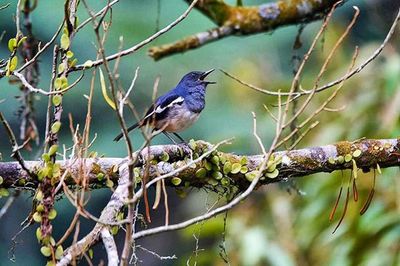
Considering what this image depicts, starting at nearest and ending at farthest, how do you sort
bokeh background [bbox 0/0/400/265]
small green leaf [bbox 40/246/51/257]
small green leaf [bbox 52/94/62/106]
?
1. small green leaf [bbox 40/246/51/257]
2. small green leaf [bbox 52/94/62/106]
3. bokeh background [bbox 0/0/400/265]

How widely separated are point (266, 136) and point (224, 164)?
14.8 feet

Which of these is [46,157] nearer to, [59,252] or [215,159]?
[59,252]

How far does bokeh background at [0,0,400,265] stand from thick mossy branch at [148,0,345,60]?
419mm

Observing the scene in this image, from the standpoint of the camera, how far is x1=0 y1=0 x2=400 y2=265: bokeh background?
5664mm

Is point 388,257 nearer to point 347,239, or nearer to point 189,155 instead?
point 347,239

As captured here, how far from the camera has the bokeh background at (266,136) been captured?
5664mm

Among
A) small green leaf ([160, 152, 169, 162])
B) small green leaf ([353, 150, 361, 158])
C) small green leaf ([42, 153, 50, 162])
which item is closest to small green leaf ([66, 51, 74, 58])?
small green leaf ([42, 153, 50, 162])

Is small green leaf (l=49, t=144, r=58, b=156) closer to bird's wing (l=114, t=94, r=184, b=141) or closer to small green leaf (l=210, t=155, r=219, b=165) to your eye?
small green leaf (l=210, t=155, r=219, b=165)

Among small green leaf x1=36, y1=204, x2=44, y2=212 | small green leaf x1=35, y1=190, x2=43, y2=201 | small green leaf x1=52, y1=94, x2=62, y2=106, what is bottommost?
small green leaf x1=36, y1=204, x2=44, y2=212

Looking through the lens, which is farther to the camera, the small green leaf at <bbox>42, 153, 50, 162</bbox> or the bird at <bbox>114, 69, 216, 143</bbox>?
the bird at <bbox>114, 69, 216, 143</bbox>

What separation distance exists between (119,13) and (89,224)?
3.55 metres

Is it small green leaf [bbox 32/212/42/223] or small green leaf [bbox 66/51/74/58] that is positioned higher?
small green leaf [bbox 66/51/74/58]

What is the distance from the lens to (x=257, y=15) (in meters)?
4.60

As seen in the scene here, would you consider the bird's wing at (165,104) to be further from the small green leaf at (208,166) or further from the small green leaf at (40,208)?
the small green leaf at (40,208)
